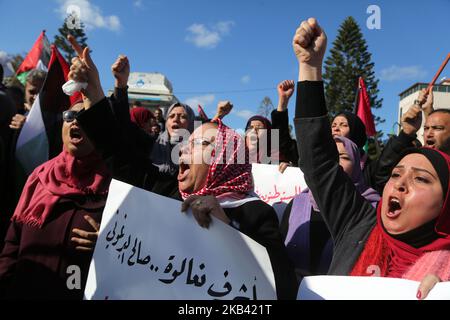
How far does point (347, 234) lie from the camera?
153 centimetres

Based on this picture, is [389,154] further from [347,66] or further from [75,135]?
[347,66]

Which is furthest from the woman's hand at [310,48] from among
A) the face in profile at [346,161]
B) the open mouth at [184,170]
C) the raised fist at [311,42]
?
the face in profile at [346,161]

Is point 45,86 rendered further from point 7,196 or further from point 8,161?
point 7,196

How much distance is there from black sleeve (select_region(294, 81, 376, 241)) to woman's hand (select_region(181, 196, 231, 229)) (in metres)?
0.41

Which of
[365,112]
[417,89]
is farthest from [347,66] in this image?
[365,112]

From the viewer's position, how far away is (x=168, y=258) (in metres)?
1.47

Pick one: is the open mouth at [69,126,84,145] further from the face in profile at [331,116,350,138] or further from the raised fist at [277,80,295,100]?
the face in profile at [331,116,350,138]

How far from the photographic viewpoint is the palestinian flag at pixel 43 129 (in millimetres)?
2553

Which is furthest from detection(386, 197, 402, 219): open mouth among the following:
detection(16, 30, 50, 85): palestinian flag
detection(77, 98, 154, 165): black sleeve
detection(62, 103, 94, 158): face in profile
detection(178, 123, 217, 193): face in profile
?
detection(16, 30, 50, 85): palestinian flag

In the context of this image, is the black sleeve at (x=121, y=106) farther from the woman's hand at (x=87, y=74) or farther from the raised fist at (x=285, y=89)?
the raised fist at (x=285, y=89)

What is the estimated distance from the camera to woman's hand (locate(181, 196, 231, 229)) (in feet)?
4.77

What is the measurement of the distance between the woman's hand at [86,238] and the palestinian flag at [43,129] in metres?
0.89

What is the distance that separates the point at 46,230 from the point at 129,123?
36.1 inches
